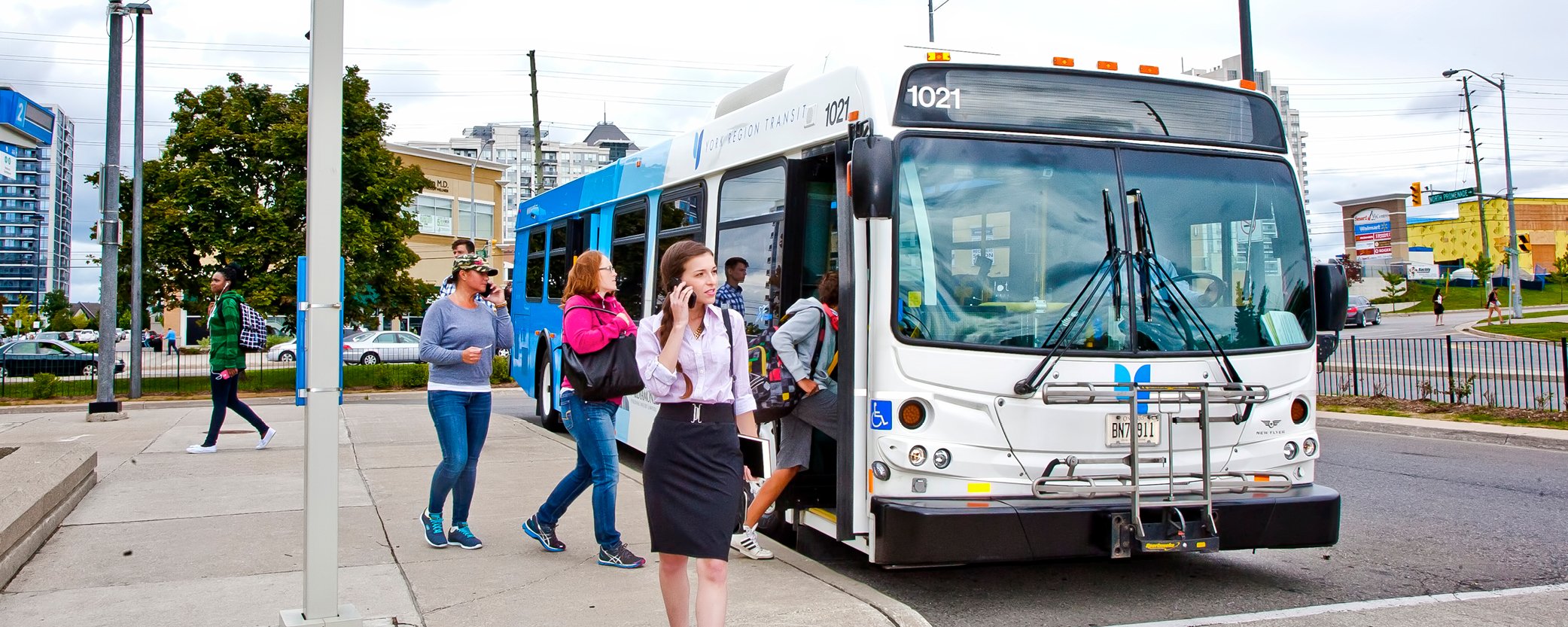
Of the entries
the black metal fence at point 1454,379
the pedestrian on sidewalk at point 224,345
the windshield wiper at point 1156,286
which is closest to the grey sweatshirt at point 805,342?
the windshield wiper at point 1156,286

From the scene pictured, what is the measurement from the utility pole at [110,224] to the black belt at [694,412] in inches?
554

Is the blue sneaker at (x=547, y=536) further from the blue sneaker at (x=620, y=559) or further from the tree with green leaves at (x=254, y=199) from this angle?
the tree with green leaves at (x=254, y=199)

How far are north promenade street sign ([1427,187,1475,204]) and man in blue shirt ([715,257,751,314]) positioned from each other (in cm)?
3500

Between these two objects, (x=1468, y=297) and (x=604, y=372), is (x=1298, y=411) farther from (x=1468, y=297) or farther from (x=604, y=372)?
(x=1468, y=297)

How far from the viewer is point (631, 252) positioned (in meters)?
9.84

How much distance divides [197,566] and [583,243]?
5626mm

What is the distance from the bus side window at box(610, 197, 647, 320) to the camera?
955 cm

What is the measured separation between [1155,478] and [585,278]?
113 inches

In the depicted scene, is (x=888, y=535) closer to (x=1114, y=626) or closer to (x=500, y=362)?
(x=1114, y=626)

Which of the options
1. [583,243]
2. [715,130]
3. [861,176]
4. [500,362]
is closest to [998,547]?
[861,176]

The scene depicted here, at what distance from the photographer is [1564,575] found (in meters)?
6.43

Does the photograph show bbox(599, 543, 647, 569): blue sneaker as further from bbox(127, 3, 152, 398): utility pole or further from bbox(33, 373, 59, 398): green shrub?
bbox(33, 373, 59, 398): green shrub

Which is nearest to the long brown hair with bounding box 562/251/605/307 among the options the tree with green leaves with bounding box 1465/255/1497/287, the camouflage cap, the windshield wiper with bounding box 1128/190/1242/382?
the camouflage cap

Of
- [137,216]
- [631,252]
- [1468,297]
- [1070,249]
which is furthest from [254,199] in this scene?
[1468,297]
